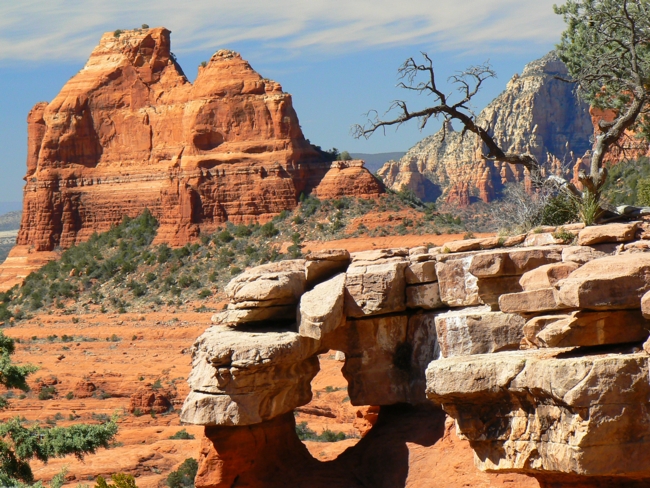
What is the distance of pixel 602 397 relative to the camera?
11.0 meters

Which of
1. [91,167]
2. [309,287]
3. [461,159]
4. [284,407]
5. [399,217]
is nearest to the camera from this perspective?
[284,407]

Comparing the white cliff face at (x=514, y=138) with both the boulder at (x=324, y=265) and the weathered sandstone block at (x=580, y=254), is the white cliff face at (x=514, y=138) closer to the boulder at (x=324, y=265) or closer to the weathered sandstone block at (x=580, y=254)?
the boulder at (x=324, y=265)

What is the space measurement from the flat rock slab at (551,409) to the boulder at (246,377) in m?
4.93

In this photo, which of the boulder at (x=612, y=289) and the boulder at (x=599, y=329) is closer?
the boulder at (x=612, y=289)

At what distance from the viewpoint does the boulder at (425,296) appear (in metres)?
18.1

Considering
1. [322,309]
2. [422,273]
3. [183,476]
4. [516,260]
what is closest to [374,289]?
[422,273]

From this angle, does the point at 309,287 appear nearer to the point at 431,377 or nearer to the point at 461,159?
the point at 431,377

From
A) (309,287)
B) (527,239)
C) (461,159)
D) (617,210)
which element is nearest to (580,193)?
(617,210)

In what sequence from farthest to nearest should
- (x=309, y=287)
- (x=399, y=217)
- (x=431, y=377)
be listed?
(x=399, y=217) < (x=309, y=287) < (x=431, y=377)

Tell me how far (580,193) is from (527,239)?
261cm

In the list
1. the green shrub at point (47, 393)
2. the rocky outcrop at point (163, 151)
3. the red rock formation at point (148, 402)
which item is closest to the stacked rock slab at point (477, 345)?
the red rock formation at point (148, 402)

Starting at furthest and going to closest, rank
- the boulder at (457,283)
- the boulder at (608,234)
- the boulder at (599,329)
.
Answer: the boulder at (457,283), the boulder at (608,234), the boulder at (599,329)

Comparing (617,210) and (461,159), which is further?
(461,159)

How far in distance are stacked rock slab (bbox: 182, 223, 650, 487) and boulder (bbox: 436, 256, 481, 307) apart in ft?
0.08
